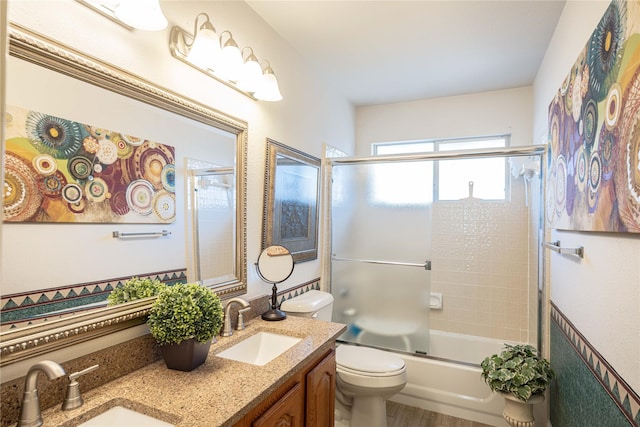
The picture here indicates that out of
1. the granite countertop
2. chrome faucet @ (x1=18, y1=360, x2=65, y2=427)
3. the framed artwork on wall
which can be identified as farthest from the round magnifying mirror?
chrome faucet @ (x1=18, y1=360, x2=65, y2=427)

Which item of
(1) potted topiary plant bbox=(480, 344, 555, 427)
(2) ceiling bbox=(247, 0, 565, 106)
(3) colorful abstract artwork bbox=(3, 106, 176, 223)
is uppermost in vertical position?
(2) ceiling bbox=(247, 0, 565, 106)

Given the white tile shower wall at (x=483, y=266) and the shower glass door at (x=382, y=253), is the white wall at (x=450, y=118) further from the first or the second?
the shower glass door at (x=382, y=253)

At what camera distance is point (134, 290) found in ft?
3.98

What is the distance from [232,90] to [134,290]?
1.06m

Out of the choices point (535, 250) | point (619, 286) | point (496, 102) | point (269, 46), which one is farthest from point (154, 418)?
point (496, 102)

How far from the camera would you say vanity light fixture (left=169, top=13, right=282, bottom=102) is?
142 cm

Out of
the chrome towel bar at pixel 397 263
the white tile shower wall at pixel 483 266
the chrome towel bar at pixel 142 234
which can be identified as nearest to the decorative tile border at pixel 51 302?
the chrome towel bar at pixel 142 234

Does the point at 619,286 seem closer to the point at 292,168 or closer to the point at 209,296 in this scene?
the point at 209,296

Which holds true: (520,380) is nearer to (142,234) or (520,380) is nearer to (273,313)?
(273,313)

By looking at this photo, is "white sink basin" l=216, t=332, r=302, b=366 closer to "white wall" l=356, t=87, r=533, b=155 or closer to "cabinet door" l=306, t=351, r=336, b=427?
"cabinet door" l=306, t=351, r=336, b=427

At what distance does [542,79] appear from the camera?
2393 mm

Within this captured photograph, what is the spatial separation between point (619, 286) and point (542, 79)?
1908mm

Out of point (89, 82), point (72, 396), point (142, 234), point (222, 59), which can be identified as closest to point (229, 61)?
point (222, 59)

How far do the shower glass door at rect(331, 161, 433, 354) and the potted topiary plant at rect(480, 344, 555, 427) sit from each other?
608mm
